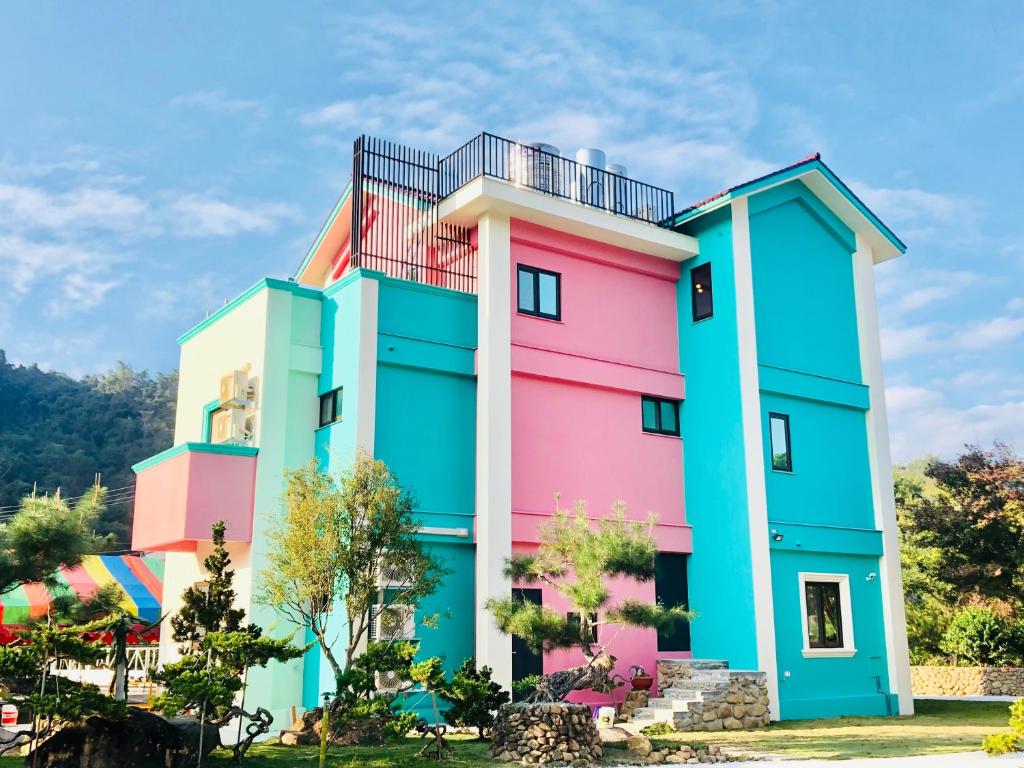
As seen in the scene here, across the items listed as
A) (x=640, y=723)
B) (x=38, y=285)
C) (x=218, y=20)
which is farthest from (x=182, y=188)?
(x=640, y=723)

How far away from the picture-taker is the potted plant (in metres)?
17.0

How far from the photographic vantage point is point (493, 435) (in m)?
16.7

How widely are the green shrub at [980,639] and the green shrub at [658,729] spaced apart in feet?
43.4

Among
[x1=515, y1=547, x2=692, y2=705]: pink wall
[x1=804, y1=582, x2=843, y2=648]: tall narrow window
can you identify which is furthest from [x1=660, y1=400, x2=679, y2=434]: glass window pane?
[x1=804, y1=582, x2=843, y2=648]: tall narrow window

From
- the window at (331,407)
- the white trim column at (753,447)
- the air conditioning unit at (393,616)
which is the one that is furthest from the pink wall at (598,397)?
the air conditioning unit at (393,616)

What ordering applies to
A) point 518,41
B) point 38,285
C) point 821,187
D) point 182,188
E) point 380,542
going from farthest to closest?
point 38,285
point 182,188
point 821,187
point 518,41
point 380,542

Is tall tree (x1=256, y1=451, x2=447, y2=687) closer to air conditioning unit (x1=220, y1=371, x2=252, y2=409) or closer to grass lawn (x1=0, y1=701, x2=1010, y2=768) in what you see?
grass lawn (x1=0, y1=701, x2=1010, y2=768)

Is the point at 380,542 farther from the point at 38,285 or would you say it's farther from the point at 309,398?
the point at 38,285

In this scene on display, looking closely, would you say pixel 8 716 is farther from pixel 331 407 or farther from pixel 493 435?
pixel 493 435

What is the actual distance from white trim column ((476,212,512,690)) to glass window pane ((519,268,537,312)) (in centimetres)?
40

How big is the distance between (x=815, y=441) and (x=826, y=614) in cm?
334

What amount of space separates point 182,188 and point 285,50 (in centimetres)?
3761

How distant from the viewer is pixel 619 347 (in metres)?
19.2

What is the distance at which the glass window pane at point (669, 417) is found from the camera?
64.2 feet
